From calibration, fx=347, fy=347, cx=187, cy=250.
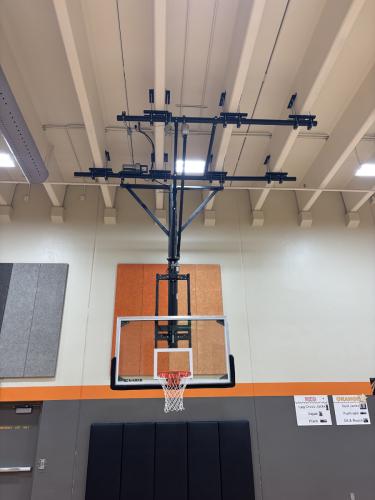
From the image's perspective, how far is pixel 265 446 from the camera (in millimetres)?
5121

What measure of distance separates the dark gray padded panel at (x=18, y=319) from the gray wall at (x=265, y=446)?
32.4 inches

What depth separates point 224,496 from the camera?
4781 mm

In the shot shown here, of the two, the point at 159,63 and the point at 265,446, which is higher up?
the point at 159,63

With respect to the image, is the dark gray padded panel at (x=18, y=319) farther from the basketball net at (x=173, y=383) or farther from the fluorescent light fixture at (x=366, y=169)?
the fluorescent light fixture at (x=366, y=169)

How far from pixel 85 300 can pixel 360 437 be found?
189 inches

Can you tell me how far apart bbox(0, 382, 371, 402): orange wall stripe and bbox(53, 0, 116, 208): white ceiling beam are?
3.41 metres

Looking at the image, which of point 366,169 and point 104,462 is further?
point 366,169

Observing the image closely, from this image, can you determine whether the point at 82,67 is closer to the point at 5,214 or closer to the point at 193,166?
the point at 193,166

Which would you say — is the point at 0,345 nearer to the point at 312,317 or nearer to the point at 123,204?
the point at 123,204

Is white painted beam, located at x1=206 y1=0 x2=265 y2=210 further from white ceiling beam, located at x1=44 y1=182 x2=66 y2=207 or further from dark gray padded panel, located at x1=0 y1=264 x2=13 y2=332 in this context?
dark gray padded panel, located at x1=0 y1=264 x2=13 y2=332

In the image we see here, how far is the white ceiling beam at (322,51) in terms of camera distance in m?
3.30

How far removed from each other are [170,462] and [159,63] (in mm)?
5070

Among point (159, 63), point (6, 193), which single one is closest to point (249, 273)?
point (159, 63)

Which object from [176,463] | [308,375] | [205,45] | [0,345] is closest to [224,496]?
[176,463]
